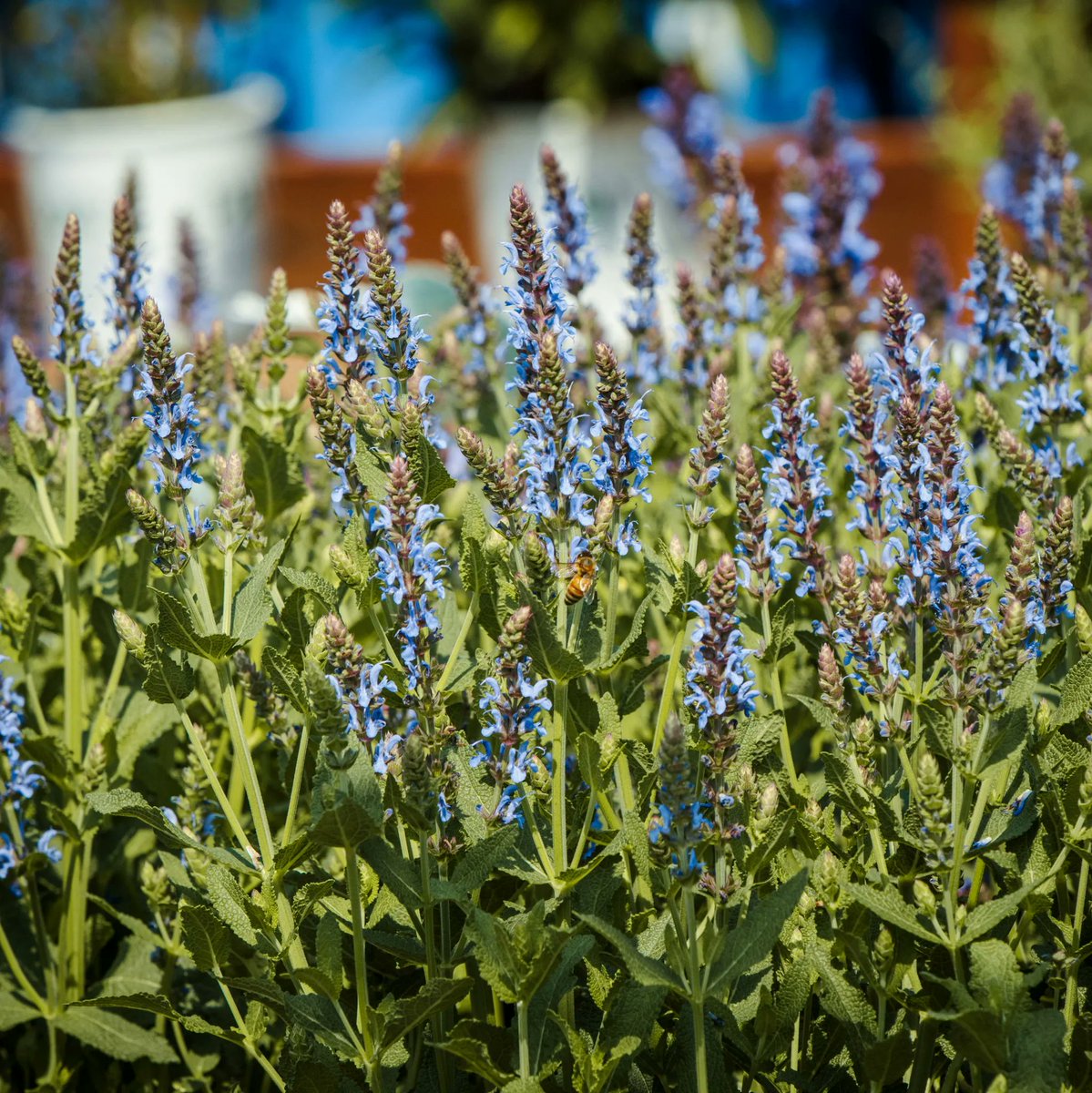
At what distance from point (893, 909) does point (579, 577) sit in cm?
49

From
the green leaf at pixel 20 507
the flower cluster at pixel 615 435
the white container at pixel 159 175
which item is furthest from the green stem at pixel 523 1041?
the white container at pixel 159 175

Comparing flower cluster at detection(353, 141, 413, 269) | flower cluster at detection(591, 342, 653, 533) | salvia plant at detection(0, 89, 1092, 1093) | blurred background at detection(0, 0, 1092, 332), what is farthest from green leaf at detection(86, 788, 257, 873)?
blurred background at detection(0, 0, 1092, 332)

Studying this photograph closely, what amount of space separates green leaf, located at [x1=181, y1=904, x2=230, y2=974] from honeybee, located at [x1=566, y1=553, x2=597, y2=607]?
1.73ft

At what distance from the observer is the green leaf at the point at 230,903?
1.74 m

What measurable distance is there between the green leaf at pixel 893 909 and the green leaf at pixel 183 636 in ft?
2.42

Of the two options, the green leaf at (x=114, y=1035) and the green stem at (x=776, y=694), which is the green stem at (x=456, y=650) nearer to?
the green stem at (x=776, y=694)

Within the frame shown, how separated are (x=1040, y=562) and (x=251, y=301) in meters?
2.35

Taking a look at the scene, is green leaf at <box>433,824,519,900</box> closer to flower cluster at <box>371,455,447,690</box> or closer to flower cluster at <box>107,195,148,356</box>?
flower cluster at <box>371,455,447,690</box>

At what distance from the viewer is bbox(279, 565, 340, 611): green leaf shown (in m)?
1.79

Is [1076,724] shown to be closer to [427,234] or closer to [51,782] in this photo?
[51,782]

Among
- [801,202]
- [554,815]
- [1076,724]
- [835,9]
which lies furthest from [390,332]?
[835,9]

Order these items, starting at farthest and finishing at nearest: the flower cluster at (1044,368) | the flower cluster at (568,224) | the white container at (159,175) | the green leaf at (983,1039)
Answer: the white container at (159,175), the flower cluster at (568,224), the flower cluster at (1044,368), the green leaf at (983,1039)

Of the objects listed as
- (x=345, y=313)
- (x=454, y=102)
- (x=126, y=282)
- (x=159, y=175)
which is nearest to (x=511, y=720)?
(x=345, y=313)

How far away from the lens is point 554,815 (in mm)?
1743
